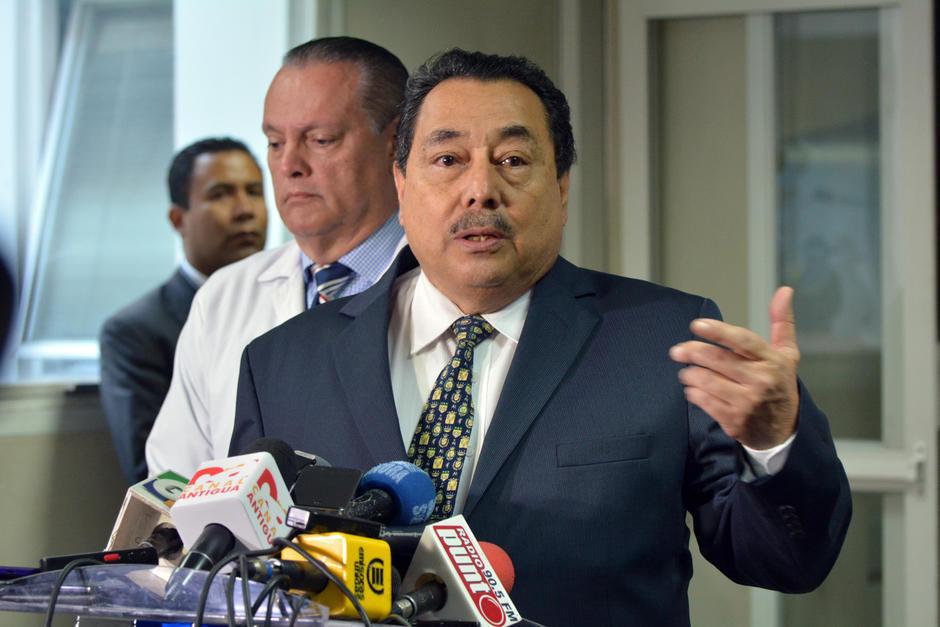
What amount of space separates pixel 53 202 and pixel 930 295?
251cm

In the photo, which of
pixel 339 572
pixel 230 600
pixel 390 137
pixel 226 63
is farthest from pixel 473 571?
pixel 226 63

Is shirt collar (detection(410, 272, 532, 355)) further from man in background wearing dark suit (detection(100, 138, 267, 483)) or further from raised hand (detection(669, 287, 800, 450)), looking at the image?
man in background wearing dark suit (detection(100, 138, 267, 483))

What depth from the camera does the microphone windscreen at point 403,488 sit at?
1183mm

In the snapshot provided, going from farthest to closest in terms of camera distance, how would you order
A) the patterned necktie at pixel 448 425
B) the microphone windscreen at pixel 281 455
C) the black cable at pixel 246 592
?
the patterned necktie at pixel 448 425
the microphone windscreen at pixel 281 455
the black cable at pixel 246 592

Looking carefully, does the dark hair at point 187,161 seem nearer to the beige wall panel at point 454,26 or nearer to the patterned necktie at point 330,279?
Result: the beige wall panel at point 454,26

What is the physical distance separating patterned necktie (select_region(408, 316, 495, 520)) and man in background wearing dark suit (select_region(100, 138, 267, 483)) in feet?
5.27

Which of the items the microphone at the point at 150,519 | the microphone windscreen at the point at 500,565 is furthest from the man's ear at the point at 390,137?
the microphone windscreen at the point at 500,565

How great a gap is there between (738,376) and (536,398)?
379 millimetres

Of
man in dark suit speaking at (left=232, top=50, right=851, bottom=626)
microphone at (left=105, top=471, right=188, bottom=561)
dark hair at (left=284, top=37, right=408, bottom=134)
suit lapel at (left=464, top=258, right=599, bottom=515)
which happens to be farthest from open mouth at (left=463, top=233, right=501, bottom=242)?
dark hair at (left=284, top=37, right=408, bottom=134)

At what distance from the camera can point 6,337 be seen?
9.62 ft

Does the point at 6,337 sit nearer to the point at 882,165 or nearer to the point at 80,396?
the point at 80,396

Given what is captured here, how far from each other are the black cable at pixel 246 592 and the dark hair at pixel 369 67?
1.43m

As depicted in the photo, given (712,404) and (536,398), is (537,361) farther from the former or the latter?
(712,404)

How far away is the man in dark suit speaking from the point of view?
4.82 ft
